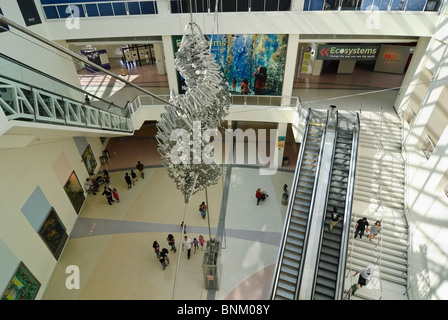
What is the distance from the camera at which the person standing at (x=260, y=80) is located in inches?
548

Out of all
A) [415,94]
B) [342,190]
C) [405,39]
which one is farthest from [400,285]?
[405,39]

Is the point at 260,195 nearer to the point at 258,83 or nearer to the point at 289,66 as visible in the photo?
the point at 258,83

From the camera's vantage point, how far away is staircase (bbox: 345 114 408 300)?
971 centimetres

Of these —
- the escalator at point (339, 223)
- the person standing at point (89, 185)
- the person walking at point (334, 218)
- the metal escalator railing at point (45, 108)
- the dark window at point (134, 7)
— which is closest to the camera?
the metal escalator railing at point (45, 108)

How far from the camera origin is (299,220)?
1016cm

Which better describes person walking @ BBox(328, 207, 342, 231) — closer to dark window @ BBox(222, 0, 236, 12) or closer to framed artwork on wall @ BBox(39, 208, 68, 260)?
dark window @ BBox(222, 0, 236, 12)

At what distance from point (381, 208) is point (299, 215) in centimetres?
366

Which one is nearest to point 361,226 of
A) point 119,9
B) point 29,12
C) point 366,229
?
point 366,229

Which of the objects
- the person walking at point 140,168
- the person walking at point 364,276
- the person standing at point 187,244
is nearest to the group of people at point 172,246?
the person standing at point 187,244

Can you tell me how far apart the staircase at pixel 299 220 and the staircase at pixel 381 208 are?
1886 millimetres

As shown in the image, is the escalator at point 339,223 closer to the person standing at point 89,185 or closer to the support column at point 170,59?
the support column at point 170,59

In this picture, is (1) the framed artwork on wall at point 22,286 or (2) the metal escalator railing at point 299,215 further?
(2) the metal escalator railing at point 299,215

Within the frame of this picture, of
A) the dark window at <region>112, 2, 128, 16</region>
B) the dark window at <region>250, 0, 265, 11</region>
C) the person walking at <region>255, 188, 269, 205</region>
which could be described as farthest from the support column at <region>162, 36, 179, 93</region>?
the person walking at <region>255, 188, 269, 205</region>

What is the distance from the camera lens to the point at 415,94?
12141 millimetres
